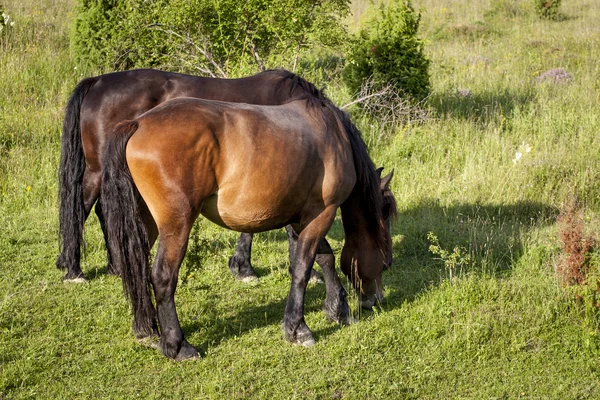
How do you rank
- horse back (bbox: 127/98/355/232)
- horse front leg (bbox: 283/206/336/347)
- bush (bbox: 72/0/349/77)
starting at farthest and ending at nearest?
bush (bbox: 72/0/349/77) → horse front leg (bbox: 283/206/336/347) → horse back (bbox: 127/98/355/232)

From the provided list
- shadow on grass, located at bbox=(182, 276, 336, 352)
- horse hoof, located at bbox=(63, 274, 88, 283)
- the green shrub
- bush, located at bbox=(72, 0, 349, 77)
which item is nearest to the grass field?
shadow on grass, located at bbox=(182, 276, 336, 352)

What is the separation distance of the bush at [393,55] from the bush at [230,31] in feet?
3.89

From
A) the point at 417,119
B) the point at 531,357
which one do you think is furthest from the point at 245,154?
the point at 417,119

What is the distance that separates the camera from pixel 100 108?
20.6ft

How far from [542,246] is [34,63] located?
9.74 meters

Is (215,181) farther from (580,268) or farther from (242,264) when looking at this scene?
(580,268)

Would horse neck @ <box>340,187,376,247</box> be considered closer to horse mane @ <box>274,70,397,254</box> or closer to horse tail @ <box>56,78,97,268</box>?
horse mane @ <box>274,70,397,254</box>

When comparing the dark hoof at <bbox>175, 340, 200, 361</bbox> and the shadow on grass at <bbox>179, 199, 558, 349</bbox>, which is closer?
the dark hoof at <bbox>175, 340, 200, 361</bbox>

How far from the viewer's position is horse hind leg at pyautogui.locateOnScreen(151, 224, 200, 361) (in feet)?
14.6

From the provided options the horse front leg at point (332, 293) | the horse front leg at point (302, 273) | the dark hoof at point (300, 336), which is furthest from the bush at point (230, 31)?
the dark hoof at point (300, 336)

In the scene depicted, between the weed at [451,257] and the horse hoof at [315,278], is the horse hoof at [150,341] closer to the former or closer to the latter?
the horse hoof at [315,278]

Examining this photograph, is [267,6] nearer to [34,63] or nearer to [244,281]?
[244,281]

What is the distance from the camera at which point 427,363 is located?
4.72m

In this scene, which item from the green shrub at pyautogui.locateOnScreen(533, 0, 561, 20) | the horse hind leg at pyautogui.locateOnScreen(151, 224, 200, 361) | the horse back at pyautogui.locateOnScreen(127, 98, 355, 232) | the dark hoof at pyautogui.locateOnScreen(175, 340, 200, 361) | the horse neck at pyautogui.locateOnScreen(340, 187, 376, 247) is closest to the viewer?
the horse back at pyautogui.locateOnScreen(127, 98, 355, 232)
